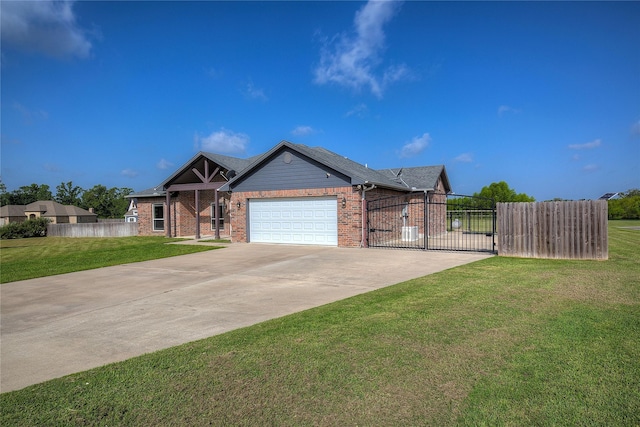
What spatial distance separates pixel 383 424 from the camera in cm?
293

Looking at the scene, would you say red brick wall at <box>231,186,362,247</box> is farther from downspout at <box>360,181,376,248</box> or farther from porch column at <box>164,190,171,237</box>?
porch column at <box>164,190,171,237</box>

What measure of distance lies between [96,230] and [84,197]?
2565 inches

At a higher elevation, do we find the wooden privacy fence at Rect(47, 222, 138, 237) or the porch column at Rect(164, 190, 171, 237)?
the porch column at Rect(164, 190, 171, 237)

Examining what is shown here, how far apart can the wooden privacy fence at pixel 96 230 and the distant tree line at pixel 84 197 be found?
4614cm

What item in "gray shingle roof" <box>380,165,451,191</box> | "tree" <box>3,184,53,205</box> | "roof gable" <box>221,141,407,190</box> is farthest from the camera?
"tree" <box>3,184,53,205</box>

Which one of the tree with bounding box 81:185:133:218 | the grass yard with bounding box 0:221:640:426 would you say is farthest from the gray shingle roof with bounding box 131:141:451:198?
the tree with bounding box 81:185:133:218

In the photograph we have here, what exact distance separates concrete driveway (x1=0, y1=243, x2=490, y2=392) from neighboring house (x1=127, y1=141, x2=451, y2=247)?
3498 millimetres

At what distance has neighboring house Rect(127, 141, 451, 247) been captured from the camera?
1630 cm

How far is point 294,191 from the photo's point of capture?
17.8 metres

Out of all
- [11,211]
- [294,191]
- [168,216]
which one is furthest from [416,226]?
[11,211]

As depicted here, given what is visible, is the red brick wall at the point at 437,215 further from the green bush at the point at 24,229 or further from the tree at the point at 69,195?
the tree at the point at 69,195

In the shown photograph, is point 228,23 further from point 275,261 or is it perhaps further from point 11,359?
point 11,359

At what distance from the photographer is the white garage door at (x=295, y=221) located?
17.0 meters

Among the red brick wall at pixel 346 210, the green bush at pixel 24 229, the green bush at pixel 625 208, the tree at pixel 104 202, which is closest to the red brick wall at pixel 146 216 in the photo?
the green bush at pixel 24 229
